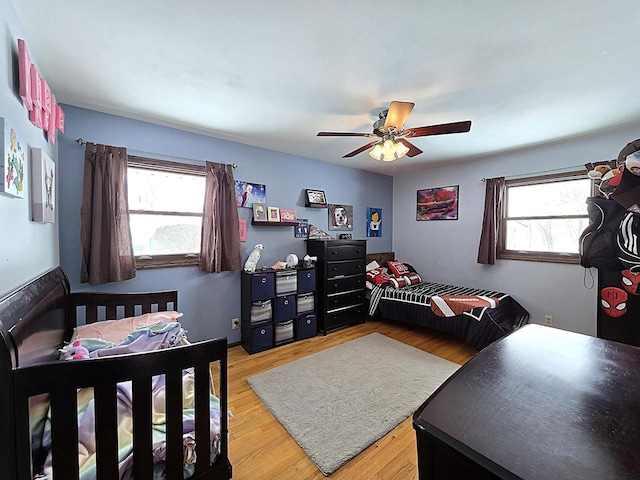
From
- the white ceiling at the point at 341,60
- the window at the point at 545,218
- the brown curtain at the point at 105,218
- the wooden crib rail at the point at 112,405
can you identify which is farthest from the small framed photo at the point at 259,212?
the window at the point at 545,218

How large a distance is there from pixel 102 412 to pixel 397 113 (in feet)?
7.26

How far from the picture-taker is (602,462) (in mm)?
625

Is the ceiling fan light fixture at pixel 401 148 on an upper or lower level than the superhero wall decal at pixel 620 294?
upper

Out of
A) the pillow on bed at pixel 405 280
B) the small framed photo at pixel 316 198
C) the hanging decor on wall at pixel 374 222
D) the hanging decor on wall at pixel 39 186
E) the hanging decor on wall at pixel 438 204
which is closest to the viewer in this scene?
the hanging decor on wall at pixel 39 186

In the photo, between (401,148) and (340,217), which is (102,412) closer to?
(401,148)

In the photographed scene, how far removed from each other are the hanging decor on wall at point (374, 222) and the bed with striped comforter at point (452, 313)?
109 centimetres

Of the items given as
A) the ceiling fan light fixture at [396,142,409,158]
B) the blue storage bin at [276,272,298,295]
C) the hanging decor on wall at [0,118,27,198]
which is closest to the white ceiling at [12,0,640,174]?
the ceiling fan light fixture at [396,142,409,158]

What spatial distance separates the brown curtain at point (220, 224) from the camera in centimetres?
290

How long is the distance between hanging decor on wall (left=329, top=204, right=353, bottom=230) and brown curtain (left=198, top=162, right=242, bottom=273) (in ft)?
5.12

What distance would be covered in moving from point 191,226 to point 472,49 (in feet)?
9.38

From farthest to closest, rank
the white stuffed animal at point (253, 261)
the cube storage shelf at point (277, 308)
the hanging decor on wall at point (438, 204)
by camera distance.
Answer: the hanging decor on wall at point (438, 204) → the white stuffed animal at point (253, 261) → the cube storage shelf at point (277, 308)

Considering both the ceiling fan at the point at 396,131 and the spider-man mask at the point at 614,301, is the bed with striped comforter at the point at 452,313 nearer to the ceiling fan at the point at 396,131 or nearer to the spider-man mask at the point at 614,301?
the spider-man mask at the point at 614,301

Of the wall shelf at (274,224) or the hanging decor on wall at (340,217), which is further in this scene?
the hanging decor on wall at (340,217)

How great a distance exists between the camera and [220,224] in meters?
2.96
